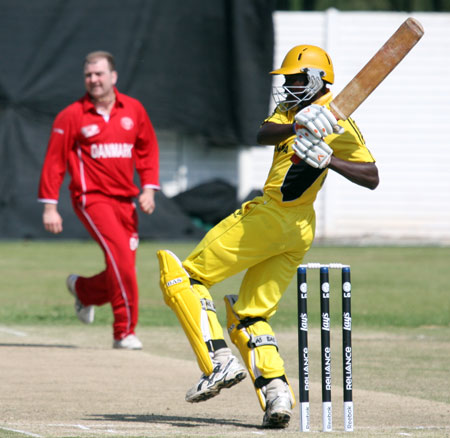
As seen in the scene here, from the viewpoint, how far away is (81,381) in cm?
714

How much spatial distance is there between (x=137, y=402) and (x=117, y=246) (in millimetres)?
2361

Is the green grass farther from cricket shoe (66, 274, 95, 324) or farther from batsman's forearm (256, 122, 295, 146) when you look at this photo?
batsman's forearm (256, 122, 295, 146)

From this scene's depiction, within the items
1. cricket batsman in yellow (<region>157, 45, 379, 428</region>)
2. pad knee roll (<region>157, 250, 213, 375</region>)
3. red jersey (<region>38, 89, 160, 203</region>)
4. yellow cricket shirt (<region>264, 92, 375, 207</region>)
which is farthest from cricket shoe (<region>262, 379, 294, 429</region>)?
red jersey (<region>38, 89, 160, 203</region>)

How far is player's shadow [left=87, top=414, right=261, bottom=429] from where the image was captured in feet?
18.7

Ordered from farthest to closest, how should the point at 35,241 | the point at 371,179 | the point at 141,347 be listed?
1. the point at 35,241
2. the point at 141,347
3. the point at 371,179

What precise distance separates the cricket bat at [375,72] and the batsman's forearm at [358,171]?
0.70 feet

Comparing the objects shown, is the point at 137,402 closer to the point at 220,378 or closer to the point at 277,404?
the point at 220,378

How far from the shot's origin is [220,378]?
18.2 feet

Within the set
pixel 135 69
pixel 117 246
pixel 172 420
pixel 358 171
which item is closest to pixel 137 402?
pixel 172 420

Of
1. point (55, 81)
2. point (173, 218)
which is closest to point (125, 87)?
point (55, 81)

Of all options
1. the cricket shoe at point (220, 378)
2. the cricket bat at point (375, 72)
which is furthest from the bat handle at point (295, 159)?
the cricket shoe at point (220, 378)

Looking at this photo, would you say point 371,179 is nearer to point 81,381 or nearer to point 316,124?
point 316,124

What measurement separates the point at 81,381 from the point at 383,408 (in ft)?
6.63

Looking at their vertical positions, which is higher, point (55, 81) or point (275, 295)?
point (55, 81)
